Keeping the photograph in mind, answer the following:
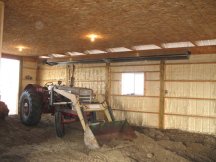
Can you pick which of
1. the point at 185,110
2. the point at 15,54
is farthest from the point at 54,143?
the point at 15,54

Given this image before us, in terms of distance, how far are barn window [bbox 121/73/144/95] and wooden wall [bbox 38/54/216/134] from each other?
0.70 ft

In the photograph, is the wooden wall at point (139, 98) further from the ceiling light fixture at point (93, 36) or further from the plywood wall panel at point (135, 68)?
the ceiling light fixture at point (93, 36)

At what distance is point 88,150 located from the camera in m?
5.27

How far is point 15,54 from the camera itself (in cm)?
1112

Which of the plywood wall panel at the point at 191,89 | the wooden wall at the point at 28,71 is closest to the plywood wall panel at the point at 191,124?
the plywood wall panel at the point at 191,89

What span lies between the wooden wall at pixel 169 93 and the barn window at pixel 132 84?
21cm

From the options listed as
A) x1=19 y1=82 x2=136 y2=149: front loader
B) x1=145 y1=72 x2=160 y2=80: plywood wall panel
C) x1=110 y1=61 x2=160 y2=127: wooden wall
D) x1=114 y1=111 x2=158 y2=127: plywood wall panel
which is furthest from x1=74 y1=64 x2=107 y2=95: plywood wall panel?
x1=19 y1=82 x2=136 y2=149: front loader

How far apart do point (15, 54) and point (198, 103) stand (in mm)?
8118

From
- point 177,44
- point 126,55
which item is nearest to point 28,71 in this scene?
point 126,55

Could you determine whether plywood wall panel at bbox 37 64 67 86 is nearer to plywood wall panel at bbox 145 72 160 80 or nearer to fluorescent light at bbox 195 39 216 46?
plywood wall panel at bbox 145 72 160 80

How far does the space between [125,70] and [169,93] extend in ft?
6.54

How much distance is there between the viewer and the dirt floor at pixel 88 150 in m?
4.75

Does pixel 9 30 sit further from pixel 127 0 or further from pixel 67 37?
pixel 127 0

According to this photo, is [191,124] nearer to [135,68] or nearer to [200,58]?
[200,58]
